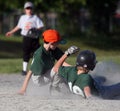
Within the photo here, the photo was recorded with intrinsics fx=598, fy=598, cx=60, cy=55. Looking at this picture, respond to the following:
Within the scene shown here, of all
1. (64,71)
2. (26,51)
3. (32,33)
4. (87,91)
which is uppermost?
(64,71)

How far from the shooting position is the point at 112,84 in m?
10.5

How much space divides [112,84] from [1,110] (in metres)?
3.00

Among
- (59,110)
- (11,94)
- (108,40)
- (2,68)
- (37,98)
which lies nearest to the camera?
(59,110)

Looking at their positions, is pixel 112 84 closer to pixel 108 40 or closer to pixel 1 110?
pixel 1 110

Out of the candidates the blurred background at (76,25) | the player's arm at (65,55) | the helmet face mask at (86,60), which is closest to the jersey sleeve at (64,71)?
the player's arm at (65,55)

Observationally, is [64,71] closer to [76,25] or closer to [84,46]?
[84,46]

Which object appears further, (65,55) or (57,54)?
(57,54)

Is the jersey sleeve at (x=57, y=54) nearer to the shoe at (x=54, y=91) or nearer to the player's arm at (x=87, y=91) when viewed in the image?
the shoe at (x=54, y=91)

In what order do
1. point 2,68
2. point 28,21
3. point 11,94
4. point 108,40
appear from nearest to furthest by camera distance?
point 11,94
point 28,21
point 2,68
point 108,40

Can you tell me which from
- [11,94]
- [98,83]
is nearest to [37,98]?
[11,94]

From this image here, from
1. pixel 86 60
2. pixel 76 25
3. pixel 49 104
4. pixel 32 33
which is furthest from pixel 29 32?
pixel 76 25

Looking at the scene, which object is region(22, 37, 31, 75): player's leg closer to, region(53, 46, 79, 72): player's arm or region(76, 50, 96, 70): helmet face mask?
region(53, 46, 79, 72): player's arm

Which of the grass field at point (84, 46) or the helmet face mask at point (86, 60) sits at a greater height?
the helmet face mask at point (86, 60)

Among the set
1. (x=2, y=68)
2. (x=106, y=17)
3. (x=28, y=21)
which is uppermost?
(x=28, y=21)
